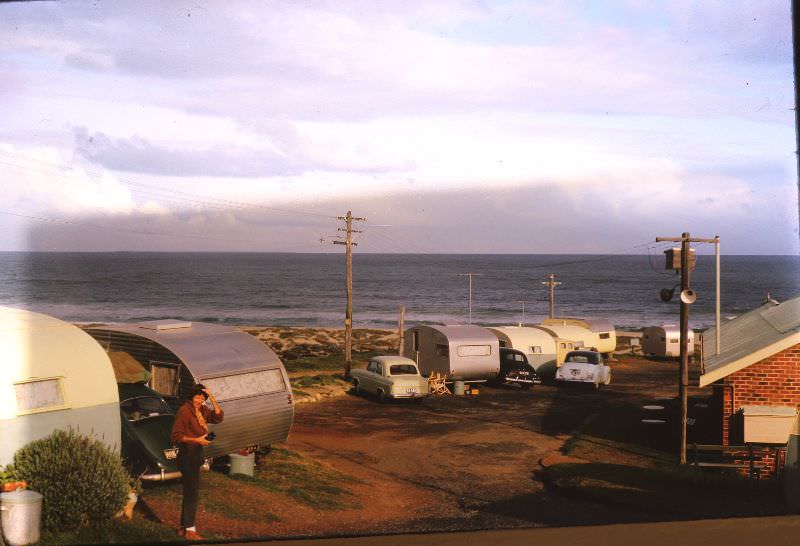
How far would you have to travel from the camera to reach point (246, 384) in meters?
17.5

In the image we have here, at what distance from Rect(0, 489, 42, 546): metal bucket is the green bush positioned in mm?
657

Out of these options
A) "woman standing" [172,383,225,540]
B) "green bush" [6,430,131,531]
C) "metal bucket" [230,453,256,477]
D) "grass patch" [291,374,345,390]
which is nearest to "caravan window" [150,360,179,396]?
"metal bucket" [230,453,256,477]

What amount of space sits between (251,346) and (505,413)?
→ 13.1 m

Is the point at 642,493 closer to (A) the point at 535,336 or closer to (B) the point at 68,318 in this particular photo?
(A) the point at 535,336

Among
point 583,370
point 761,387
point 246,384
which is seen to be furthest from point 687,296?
point 583,370

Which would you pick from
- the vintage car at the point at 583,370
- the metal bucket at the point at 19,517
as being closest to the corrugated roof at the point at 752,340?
the vintage car at the point at 583,370

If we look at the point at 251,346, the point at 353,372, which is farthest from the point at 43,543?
the point at 353,372

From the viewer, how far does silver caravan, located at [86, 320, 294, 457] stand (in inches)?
667

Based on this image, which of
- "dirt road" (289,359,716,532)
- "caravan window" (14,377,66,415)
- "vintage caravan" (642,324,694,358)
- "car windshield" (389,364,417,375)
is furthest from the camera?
"vintage caravan" (642,324,694,358)

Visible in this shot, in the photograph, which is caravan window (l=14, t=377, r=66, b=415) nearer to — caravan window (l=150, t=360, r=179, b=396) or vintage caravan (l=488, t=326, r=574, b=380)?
caravan window (l=150, t=360, r=179, b=396)

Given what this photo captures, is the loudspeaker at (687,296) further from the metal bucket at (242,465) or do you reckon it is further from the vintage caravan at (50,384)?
the vintage caravan at (50,384)

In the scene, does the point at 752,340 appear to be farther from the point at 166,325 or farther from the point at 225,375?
the point at 166,325

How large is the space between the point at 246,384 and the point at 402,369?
14.6m

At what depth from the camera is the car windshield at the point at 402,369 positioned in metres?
31.4
